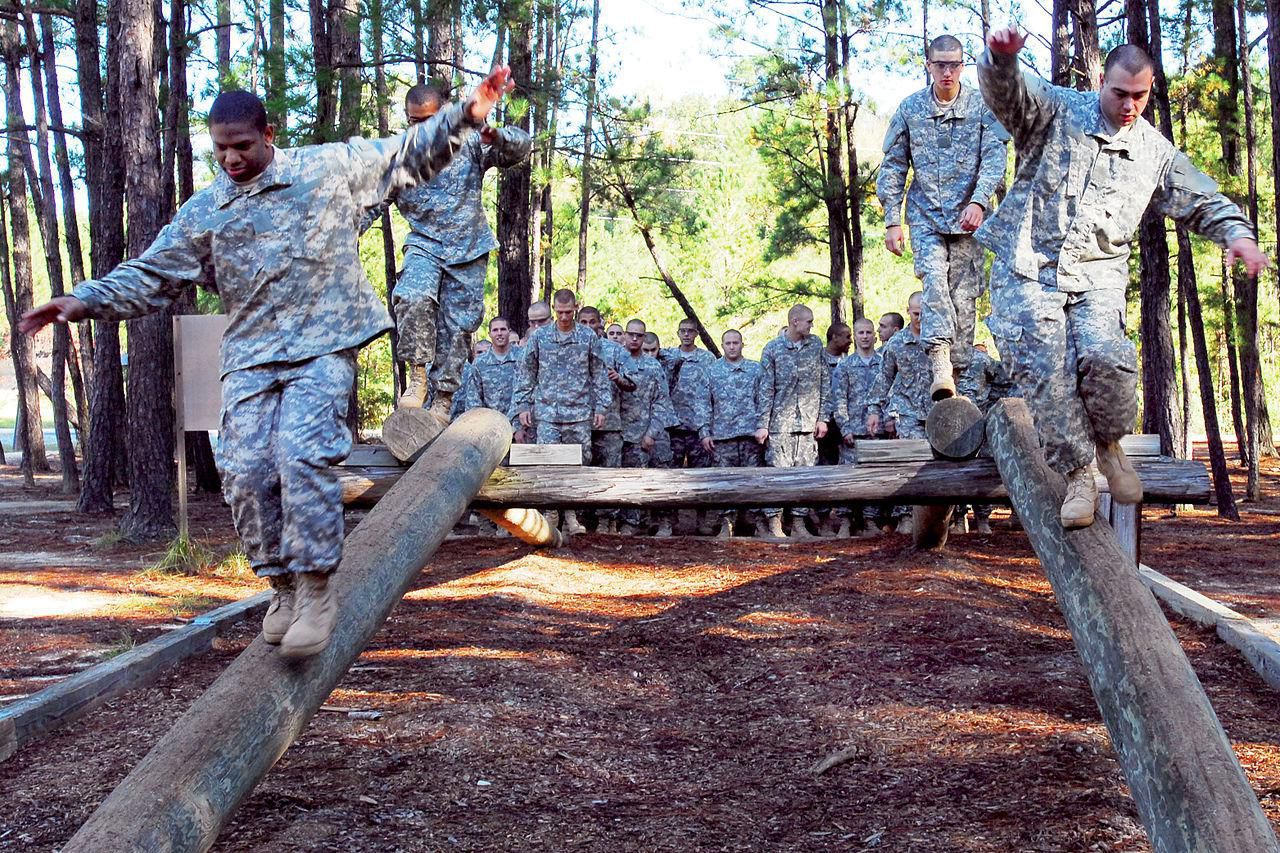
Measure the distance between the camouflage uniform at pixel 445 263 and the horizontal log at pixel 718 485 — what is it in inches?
37.8

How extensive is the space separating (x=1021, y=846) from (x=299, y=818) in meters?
2.71

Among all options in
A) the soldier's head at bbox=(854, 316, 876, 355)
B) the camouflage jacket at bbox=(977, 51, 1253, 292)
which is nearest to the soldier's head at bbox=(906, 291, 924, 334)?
the soldier's head at bbox=(854, 316, 876, 355)

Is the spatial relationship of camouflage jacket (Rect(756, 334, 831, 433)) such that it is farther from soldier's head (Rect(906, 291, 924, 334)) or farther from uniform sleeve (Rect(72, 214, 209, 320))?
uniform sleeve (Rect(72, 214, 209, 320))

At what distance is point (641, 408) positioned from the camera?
14.0m

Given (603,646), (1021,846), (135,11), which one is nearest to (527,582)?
(603,646)

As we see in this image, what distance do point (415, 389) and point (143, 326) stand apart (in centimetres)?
736

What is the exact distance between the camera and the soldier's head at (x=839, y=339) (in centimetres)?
1474

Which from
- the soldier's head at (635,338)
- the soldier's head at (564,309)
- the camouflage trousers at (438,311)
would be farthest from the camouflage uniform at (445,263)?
the soldier's head at (635,338)

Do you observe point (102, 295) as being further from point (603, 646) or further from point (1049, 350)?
point (603, 646)

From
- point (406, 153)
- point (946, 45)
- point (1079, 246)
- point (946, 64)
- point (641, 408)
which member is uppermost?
point (946, 45)

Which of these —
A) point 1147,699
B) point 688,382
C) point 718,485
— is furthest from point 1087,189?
point 688,382

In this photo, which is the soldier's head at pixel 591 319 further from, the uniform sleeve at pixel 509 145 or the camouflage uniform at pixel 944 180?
the camouflage uniform at pixel 944 180

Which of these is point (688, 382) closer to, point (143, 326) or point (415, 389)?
point (143, 326)

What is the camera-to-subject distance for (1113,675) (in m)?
4.55
